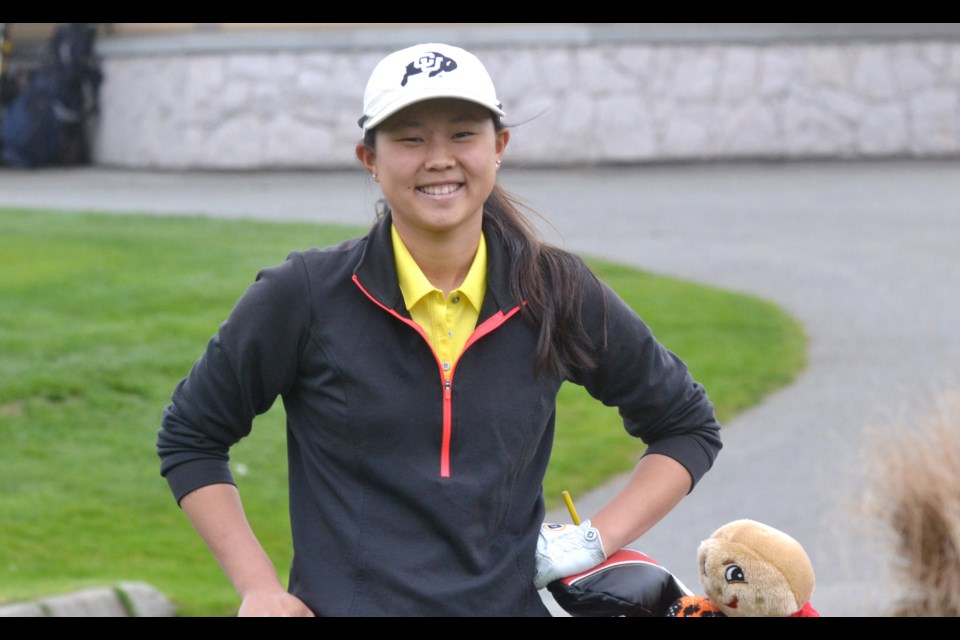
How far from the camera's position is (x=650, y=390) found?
2623 mm

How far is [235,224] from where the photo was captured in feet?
37.2

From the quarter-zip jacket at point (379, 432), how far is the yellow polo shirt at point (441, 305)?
0.9 inches

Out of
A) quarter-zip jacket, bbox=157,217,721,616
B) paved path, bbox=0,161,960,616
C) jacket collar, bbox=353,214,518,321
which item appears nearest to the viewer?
quarter-zip jacket, bbox=157,217,721,616

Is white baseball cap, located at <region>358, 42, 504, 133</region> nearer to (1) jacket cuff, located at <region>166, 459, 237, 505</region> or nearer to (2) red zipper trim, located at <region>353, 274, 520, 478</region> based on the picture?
(2) red zipper trim, located at <region>353, 274, 520, 478</region>

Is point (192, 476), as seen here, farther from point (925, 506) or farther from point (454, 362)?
point (925, 506)

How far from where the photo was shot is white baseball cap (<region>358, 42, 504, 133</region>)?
7.86 ft

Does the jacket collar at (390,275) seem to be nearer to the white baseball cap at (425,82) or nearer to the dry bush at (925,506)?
the white baseball cap at (425,82)

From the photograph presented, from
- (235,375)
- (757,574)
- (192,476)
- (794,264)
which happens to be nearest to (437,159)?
(235,375)

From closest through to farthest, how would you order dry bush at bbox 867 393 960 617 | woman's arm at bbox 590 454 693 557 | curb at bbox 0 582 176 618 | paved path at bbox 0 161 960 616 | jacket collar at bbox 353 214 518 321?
jacket collar at bbox 353 214 518 321 < woman's arm at bbox 590 454 693 557 < curb at bbox 0 582 176 618 < dry bush at bbox 867 393 960 617 < paved path at bbox 0 161 960 616

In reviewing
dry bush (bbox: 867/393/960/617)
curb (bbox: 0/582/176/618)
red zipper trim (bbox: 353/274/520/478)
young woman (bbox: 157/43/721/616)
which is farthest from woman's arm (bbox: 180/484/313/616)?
dry bush (bbox: 867/393/960/617)

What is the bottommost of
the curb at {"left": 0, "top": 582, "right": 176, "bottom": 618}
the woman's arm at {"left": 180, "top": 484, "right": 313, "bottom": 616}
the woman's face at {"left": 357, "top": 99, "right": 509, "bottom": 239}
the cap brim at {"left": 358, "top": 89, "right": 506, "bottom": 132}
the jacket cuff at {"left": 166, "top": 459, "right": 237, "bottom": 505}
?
the curb at {"left": 0, "top": 582, "right": 176, "bottom": 618}

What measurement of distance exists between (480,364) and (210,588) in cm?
287

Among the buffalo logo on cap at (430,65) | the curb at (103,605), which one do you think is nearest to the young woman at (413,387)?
the buffalo logo on cap at (430,65)

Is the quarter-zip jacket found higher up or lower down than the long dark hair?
lower down
